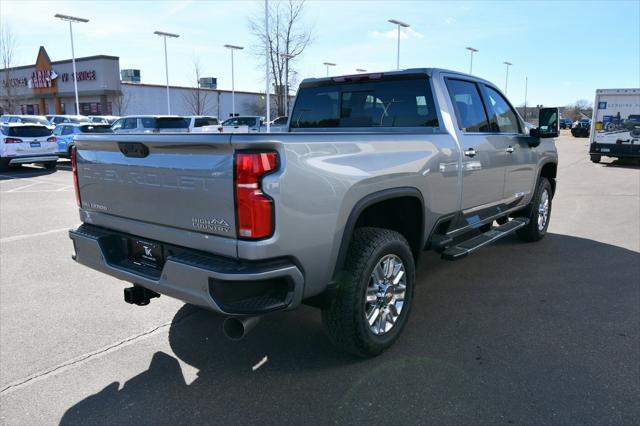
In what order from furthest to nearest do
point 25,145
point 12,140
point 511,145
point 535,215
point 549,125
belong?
1. point 25,145
2. point 12,140
3. point 535,215
4. point 549,125
5. point 511,145

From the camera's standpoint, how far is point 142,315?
4.19 meters

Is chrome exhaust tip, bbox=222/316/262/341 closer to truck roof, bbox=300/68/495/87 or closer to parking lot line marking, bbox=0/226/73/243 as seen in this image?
truck roof, bbox=300/68/495/87

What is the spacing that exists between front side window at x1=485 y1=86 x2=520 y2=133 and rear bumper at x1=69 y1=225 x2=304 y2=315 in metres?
3.36

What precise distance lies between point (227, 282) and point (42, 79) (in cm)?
5180

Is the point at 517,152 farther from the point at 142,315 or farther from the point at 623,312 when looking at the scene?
the point at 142,315

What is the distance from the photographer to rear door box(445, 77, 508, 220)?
438 cm

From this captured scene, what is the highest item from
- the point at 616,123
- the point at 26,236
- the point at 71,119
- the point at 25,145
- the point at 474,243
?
the point at 71,119

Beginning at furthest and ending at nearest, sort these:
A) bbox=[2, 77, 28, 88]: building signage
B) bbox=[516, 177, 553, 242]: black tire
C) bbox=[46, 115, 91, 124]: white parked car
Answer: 1. bbox=[2, 77, 28, 88]: building signage
2. bbox=[46, 115, 91, 124]: white parked car
3. bbox=[516, 177, 553, 242]: black tire

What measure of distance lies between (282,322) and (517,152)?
128 inches

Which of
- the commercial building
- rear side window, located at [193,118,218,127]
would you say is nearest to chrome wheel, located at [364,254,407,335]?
rear side window, located at [193,118,218,127]

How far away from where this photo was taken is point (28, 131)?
15898mm

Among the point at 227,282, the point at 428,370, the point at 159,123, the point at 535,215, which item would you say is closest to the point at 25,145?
the point at 159,123

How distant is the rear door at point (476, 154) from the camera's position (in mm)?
4375

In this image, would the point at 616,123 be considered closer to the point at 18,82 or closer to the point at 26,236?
the point at 26,236
